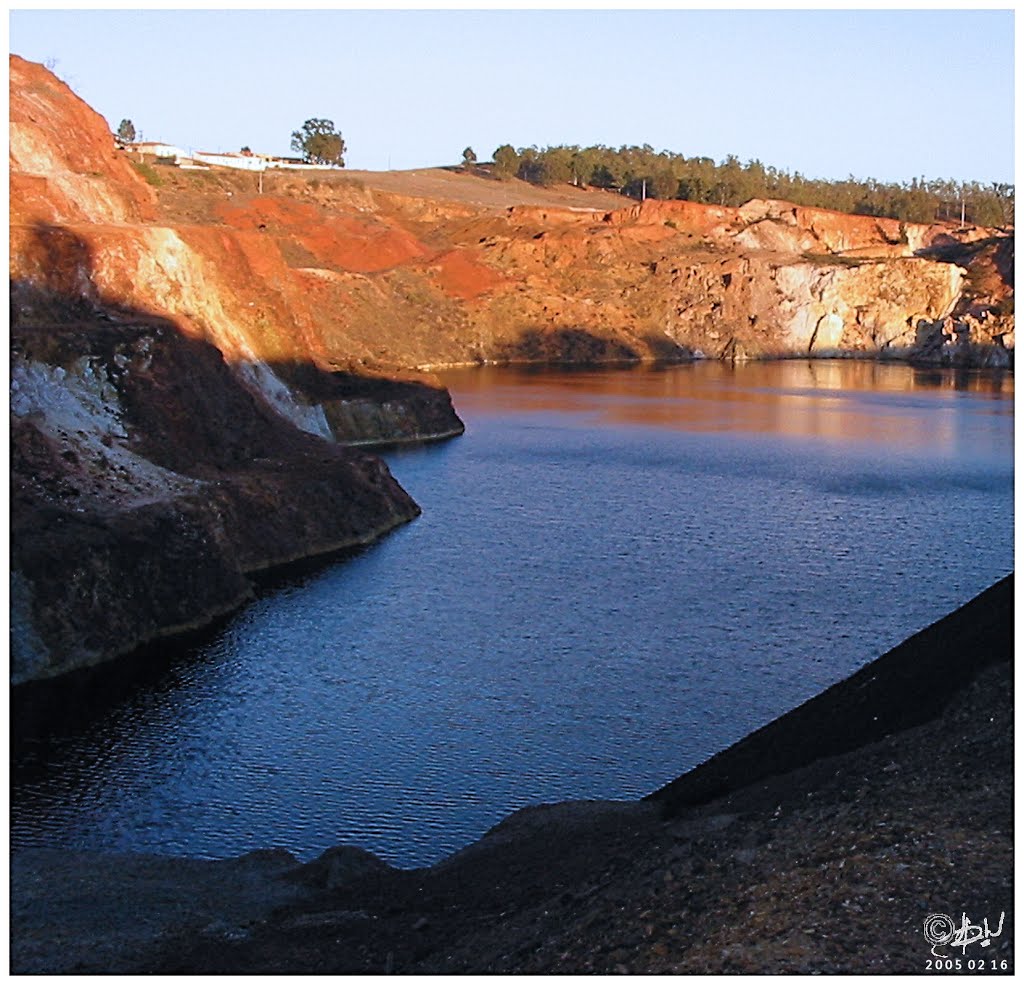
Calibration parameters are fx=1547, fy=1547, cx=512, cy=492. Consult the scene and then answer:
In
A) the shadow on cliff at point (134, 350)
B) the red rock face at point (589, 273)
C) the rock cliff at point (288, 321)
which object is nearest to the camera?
the rock cliff at point (288, 321)

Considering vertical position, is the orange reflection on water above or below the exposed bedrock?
below

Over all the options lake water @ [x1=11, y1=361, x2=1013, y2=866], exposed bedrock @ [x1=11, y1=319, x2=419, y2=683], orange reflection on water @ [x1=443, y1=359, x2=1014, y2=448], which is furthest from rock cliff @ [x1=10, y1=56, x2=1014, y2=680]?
orange reflection on water @ [x1=443, y1=359, x2=1014, y2=448]

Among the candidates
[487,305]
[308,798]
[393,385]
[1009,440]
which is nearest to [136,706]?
[308,798]

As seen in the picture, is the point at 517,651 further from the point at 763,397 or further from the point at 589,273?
the point at 589,273

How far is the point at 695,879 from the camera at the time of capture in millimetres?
16062

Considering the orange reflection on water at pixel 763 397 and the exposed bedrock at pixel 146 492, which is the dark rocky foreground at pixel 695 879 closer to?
the exposed bedrock at pixel 146 492

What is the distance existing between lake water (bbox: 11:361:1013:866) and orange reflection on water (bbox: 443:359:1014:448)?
14688mm

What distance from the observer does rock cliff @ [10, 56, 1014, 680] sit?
132ft

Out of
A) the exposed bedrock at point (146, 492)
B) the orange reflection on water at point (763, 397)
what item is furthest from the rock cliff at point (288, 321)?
the orange reflection on water at point (763, 397)

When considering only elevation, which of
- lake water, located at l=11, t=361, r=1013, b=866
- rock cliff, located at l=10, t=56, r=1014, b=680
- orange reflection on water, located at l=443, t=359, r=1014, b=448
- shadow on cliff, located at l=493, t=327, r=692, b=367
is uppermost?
rock cliff, located at l=10, t=56, r=1014, b=680

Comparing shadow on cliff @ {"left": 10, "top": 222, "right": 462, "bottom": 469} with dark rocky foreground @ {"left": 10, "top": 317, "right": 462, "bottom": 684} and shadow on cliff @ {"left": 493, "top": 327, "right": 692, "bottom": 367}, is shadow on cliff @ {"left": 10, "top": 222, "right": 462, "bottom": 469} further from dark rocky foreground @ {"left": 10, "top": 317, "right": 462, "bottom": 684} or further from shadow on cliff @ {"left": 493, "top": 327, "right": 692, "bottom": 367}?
shadow on cliff @ {"left": 493, "top": 327, "right": 692, "bottom": 367}

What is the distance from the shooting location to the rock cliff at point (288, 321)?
40.4 metres

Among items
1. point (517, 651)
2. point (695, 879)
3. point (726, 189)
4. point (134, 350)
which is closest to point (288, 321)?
point (134, 350)

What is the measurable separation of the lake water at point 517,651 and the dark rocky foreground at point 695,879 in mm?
3064
